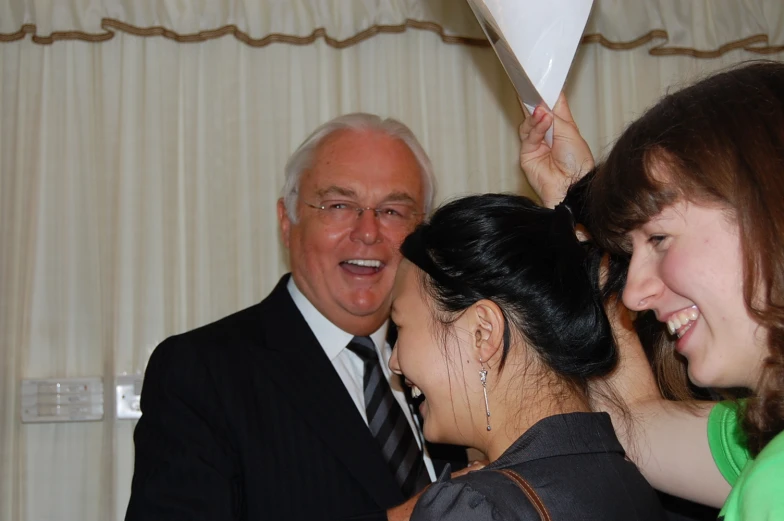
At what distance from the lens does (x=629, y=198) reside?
1.05 m

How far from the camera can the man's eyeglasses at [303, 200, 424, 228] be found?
2213mm

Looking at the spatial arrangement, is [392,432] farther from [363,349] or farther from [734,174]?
[734,174]

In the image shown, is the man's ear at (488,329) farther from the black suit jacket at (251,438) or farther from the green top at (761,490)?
the black suit jacket at (251,438)

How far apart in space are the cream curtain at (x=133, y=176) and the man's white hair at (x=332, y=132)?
0.55 m

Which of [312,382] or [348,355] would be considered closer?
[312,382]

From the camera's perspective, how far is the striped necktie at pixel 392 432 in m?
1.90

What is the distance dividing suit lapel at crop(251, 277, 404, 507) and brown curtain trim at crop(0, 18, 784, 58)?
1162mm

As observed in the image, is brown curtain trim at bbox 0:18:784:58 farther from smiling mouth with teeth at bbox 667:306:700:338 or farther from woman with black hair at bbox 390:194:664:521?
smiling mouth with teeth at bbox 667:306:700:338

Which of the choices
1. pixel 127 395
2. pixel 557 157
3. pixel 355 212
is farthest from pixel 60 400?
pixel 557 157

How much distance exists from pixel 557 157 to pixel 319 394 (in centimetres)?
79

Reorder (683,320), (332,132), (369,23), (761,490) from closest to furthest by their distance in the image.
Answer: (761,490) → (683,320) → (332,132) → (369,23)

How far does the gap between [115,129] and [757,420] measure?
238 cm

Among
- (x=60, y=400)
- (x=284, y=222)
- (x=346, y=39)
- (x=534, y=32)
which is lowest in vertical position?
(x=60, y=400)

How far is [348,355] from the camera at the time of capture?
7.00 ft
